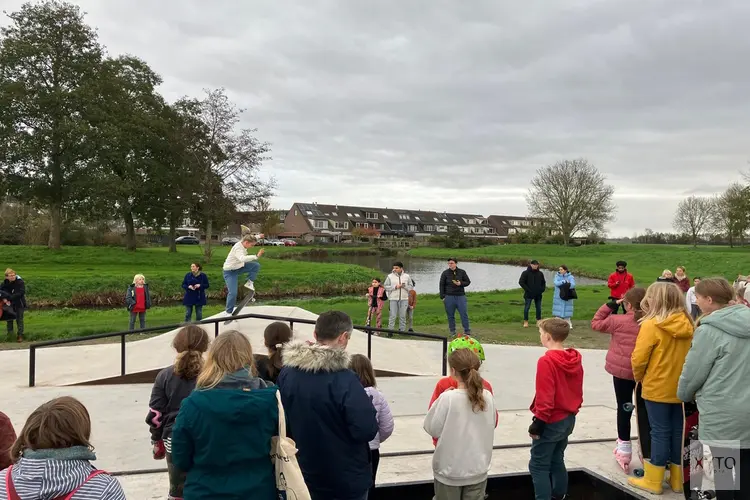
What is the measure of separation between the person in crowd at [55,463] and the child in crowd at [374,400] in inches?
56.7

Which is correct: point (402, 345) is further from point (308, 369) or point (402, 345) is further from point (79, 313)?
point (79, 313)

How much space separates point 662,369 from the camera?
3.77 m

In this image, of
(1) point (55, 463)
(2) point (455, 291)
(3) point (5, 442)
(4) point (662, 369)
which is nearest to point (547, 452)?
(4) point (662, 369)

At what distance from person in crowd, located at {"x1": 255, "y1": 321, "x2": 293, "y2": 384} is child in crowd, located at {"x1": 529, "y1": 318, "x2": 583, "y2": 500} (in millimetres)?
1805

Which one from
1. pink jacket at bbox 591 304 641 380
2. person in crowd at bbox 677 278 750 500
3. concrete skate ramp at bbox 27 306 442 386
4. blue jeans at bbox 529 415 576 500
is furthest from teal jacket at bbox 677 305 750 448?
concrete skate ramp at bbox 27 306 442 386

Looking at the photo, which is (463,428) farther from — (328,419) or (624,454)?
(624,454)

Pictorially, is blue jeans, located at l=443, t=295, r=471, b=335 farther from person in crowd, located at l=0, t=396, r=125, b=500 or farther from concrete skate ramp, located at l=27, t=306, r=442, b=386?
person in crowd, located at l=0, t=396, r=125, b=500

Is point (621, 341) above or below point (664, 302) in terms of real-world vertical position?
below

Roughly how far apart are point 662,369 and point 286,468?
2841 millimetres

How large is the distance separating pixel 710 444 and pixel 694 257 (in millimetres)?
46458

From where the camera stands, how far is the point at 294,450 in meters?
2.49

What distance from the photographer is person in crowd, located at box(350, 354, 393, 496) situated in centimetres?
305

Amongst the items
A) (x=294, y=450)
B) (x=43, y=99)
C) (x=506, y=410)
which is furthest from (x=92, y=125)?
(x=294, y=450)

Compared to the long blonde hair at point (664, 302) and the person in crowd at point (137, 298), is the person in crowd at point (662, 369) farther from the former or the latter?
the person in crowd at point (137, 298)
